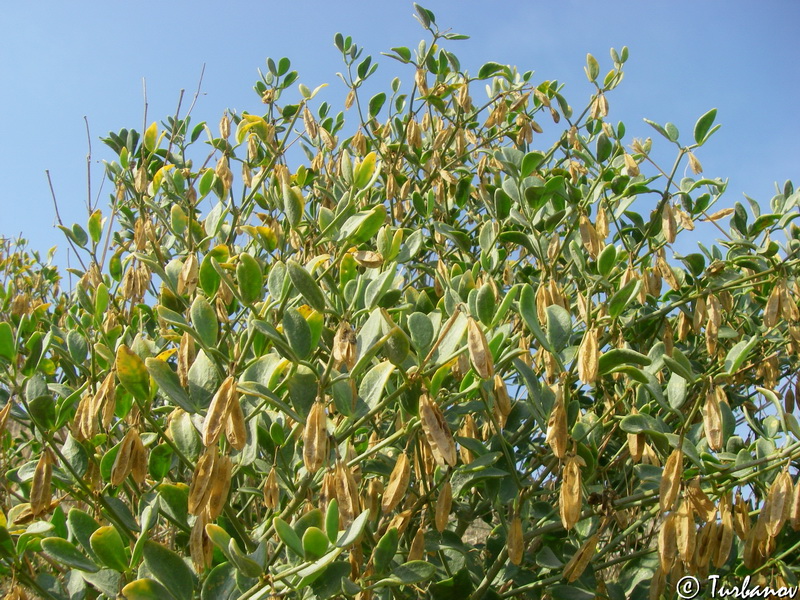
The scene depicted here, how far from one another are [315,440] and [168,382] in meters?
0.27

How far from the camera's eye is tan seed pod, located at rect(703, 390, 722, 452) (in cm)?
125

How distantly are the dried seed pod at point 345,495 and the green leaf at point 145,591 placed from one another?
0.93 ft

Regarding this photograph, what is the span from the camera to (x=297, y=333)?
1059 mm

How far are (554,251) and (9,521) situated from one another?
140 cm

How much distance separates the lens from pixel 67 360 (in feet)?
6.11

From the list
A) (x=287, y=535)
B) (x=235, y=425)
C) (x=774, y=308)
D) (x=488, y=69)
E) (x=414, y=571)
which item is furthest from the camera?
(x=488, y=69)

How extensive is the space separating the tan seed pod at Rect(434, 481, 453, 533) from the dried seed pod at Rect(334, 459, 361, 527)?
0.85 ft

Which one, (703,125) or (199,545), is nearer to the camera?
(199,545)

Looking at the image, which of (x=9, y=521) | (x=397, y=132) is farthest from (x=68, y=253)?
(x=9, y=521)

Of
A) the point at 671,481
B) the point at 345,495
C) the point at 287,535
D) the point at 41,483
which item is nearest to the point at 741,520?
the point at 671,481

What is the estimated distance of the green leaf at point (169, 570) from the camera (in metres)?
1.04

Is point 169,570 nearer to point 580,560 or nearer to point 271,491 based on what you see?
point 271,491

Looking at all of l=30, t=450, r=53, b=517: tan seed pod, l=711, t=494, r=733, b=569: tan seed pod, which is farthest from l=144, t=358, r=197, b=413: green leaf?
l=711, t=494, r=733, b=569: tan seed pod

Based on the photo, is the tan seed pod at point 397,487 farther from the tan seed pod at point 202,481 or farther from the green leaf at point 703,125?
the green leaf at point 703,125
